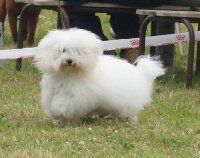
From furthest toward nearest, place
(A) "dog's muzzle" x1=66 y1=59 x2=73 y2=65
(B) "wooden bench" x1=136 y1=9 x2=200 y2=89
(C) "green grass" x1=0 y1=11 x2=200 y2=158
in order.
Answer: (B) "wooden bench" x1=136 y1=9 x2=200 y2=89, (A) "dog's muzzle" x1=66 y1=59 x2=73 y2=65, (C) "green grass" x1=0 y1=11 x2=200 y2=158

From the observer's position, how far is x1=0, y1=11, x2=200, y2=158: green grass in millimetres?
4883

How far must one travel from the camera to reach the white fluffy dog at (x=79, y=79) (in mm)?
5539

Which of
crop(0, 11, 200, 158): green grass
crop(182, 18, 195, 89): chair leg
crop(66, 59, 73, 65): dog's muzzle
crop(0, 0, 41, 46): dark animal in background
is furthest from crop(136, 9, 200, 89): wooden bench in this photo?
crop(0, 0, 41, 46): dark animal in background

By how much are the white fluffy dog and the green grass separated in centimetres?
15

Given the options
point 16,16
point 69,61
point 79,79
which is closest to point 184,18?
point 79,79

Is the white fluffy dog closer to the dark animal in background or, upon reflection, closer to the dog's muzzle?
the dog's muzzle

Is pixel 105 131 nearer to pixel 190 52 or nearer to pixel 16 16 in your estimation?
pixel 190 52

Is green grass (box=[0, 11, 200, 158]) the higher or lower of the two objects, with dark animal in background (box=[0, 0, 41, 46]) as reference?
lower

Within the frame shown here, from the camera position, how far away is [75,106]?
5602mm

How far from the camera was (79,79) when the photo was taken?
563 cm

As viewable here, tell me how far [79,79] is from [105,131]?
0.45 meters

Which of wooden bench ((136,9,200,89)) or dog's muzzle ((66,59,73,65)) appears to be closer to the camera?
dog's muzzle ((66,59,73,65))

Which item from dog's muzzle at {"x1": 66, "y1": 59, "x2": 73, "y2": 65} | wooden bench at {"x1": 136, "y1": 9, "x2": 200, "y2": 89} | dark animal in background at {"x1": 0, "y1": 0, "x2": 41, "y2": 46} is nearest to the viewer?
dog's muzzle at {"x1": 66, "y1": 59, "x2": 73, "y2": 65}

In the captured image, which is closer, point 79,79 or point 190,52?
point 79,79
